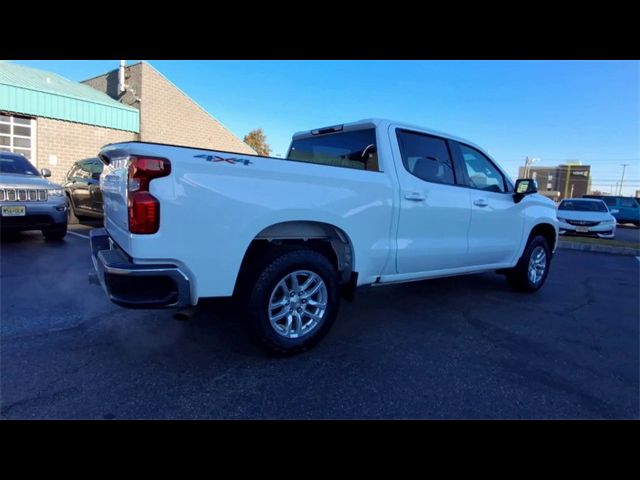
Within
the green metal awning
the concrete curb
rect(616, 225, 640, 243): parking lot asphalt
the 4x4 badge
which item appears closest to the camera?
the 4x4 badge

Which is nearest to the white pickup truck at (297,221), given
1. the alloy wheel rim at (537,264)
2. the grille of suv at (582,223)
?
the alloy wheel rim at (537,264)

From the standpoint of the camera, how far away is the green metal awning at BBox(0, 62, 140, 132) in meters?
13.4

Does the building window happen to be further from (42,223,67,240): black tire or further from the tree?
the tree

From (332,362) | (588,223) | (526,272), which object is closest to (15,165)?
(332,362)

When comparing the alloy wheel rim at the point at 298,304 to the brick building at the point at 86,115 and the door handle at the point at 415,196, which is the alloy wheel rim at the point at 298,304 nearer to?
the door handle at the point at 415,196

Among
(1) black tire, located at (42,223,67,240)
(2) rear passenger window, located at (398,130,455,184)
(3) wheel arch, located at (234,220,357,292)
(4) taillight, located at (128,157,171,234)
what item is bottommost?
(1) black tire, located at (42,223,67,240)

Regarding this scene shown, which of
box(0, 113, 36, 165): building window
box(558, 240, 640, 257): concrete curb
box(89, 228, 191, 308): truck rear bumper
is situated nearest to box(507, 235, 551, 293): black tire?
box(89, 228, 191, 308): truck rear bumper

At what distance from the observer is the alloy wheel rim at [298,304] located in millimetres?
3057

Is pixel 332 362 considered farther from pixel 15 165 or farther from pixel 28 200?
pixel 15 165

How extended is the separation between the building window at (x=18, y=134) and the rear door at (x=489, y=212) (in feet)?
51.2

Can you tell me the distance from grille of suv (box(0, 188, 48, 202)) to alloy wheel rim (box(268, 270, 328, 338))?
232 inches

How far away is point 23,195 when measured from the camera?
6531 millimetres

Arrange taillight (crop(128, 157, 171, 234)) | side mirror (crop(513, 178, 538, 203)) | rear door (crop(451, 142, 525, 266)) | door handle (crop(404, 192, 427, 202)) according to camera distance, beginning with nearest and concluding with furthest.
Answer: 1. taillight (crop(128, 157, 171, 234))
2. door handle (crop(404, 192, 427, 202))
3. rear door (crop(451, 142, 525, 266))
4. side mirror (crop(513, 178, 538, 203))
